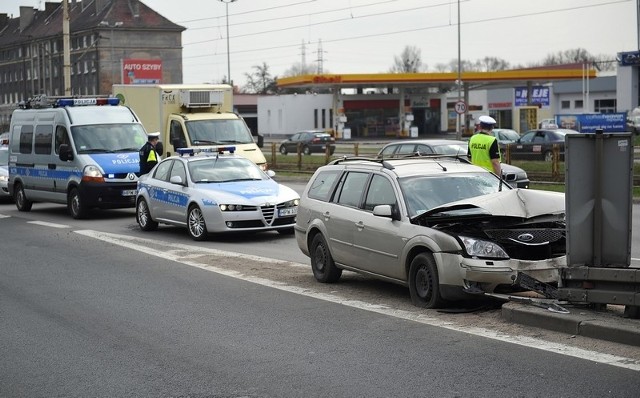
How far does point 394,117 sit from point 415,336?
81.0 metres

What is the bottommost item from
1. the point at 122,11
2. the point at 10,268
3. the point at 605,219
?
the point at 10,268

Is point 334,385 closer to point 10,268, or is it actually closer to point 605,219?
point 605,219

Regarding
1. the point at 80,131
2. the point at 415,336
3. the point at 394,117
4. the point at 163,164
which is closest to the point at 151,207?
the point at 163,164

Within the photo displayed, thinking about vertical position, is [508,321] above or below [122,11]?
below

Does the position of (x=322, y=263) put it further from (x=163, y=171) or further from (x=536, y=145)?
(x=536, y=145)

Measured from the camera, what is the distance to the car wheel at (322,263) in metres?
11.8

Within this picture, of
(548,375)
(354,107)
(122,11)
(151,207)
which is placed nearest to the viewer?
(548,375)

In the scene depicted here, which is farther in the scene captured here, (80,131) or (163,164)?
(80,131)

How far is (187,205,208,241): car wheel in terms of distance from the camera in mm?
17078

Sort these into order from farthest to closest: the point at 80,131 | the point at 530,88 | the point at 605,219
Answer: the point at 530,88 → the point at 80,131 → the point at 605,219

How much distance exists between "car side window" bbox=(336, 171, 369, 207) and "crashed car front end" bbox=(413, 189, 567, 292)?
1.38 m

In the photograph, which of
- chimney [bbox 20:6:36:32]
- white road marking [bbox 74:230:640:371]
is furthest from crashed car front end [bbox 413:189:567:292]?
chimney [bbox 20:6:36:32]

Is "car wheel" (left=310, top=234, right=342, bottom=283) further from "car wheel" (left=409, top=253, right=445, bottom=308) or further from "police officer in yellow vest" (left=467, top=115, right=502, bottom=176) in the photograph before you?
"police officer in yellow vest" (left=467, top=115, right=502, bottom=176)

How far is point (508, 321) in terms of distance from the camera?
8.97 meters
